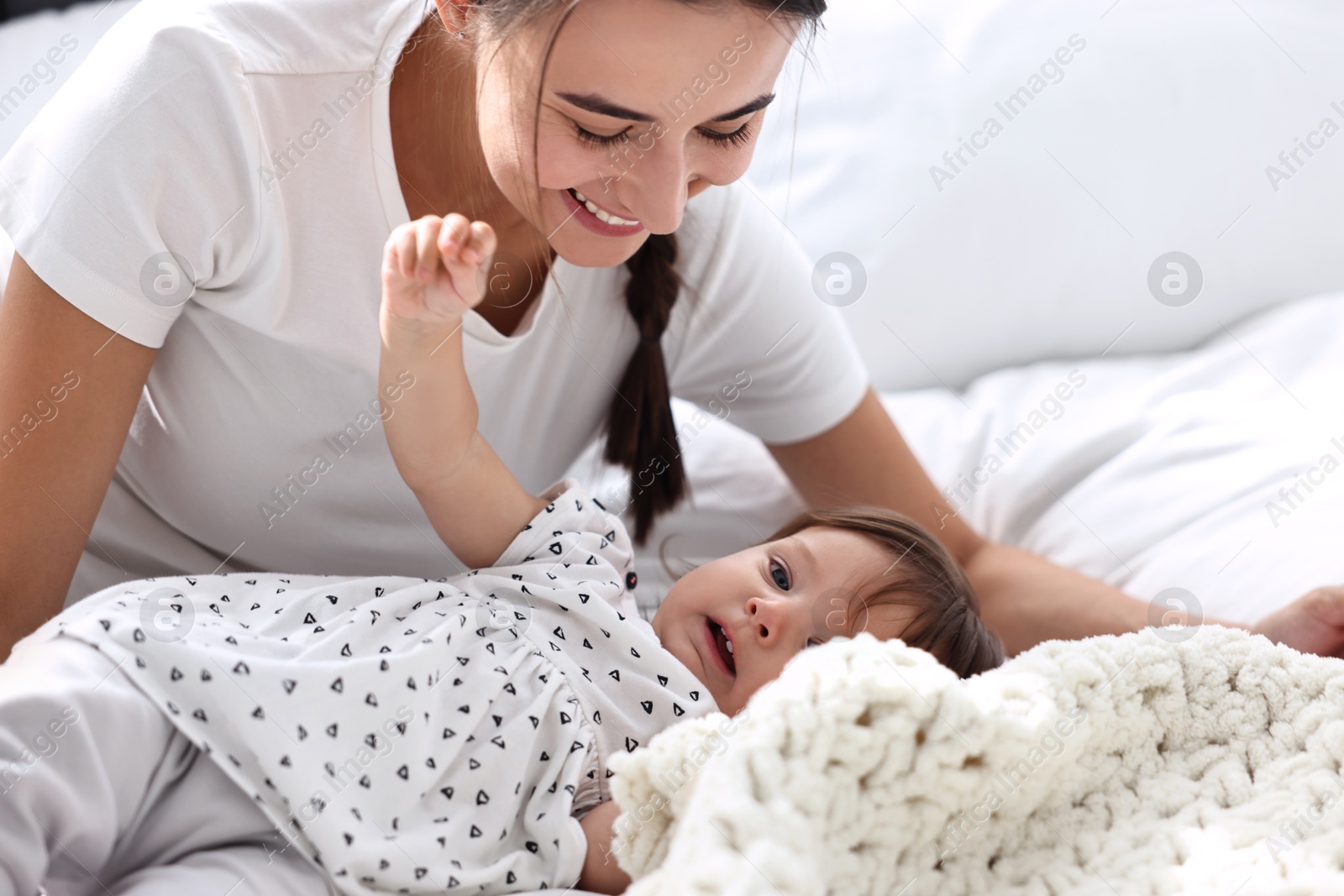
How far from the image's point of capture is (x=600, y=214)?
0.93 meters

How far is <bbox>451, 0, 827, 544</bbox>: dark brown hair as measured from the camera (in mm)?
1176

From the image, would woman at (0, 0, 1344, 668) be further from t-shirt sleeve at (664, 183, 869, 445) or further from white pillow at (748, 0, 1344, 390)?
white pillow at (748, 0, 1344, 390)

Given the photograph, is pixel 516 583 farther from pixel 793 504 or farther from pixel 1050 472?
pixel 1050 472

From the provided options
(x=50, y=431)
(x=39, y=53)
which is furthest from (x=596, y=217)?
(x=39, y=53)

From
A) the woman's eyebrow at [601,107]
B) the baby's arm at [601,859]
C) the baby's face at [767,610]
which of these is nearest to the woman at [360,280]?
the woman's eyebrow at [601,107]

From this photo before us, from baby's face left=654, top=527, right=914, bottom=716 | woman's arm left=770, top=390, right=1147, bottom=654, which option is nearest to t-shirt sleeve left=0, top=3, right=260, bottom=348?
baby's face left=654, top=527, right=914, bottom=716

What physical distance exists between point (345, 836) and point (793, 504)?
806mm

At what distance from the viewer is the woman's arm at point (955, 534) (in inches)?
46.1

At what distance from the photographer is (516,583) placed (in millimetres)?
982

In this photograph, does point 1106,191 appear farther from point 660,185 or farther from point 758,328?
point 660,185

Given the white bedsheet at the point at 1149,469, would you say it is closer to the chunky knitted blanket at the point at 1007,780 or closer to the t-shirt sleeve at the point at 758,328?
the t-shirt sleeve at the point at 758,328

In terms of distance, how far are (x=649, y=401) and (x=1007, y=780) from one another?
65 cm

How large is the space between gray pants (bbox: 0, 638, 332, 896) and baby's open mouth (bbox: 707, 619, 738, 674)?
15.9 inches

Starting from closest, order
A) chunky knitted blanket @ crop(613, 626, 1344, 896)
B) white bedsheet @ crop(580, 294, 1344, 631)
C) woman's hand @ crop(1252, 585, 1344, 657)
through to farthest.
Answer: chunky knitted blanket @ crop(613, 626, 1344, 896)
woman's hand @ crop(1252, 585, 1344, 657)
white bedsheet @ crop(580, 294, 1344, 631)
